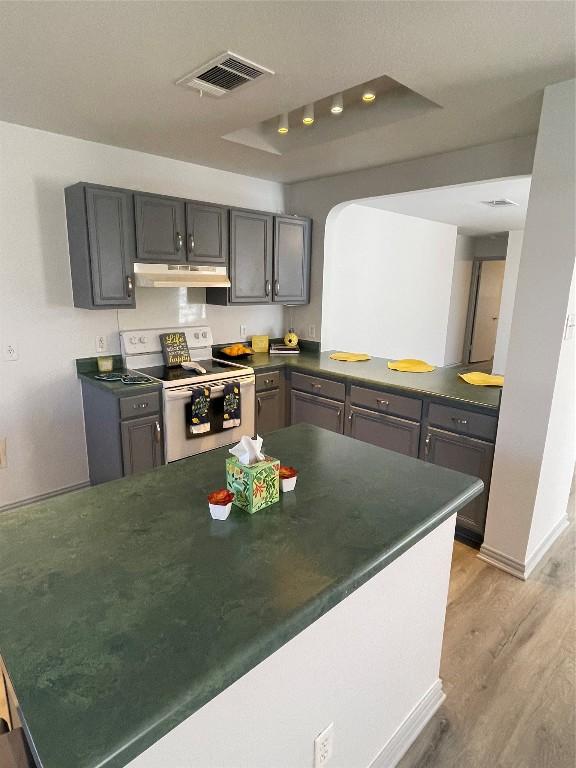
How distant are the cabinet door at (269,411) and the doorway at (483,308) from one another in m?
5.74

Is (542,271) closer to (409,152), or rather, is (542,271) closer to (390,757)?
(409,152)

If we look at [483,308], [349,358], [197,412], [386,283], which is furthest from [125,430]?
[483,308]

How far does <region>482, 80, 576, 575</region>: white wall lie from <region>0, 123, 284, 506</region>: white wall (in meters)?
2.53

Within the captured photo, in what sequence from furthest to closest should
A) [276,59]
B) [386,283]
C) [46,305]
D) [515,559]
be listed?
[386,283] < [46,305] < [515,559] < [276,59]

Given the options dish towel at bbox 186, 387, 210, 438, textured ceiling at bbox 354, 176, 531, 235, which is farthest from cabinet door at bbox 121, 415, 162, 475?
textured ceiling at bbox 354, 176, 531, 235

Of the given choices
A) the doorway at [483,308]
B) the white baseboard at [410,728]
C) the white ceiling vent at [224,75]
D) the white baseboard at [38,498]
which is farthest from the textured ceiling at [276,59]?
the doorway at [483,308]

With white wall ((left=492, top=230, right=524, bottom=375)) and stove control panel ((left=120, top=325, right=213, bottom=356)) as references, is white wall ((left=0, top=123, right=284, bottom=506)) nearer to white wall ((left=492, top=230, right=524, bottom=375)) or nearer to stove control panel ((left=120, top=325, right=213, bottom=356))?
stove control panel ((left=120, top=325, right=213, bottom=356))

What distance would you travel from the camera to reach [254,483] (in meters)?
1.29

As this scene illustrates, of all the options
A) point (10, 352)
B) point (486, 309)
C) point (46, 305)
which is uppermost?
point (46, 305)

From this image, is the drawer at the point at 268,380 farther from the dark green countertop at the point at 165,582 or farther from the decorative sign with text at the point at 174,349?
the dark green countertop at the point at 165,582

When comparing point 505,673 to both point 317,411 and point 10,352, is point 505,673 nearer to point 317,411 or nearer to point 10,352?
point 317,411

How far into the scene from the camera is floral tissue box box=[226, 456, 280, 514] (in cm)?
129

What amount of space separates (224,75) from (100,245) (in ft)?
4.44

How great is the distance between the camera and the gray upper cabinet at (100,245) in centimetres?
283
